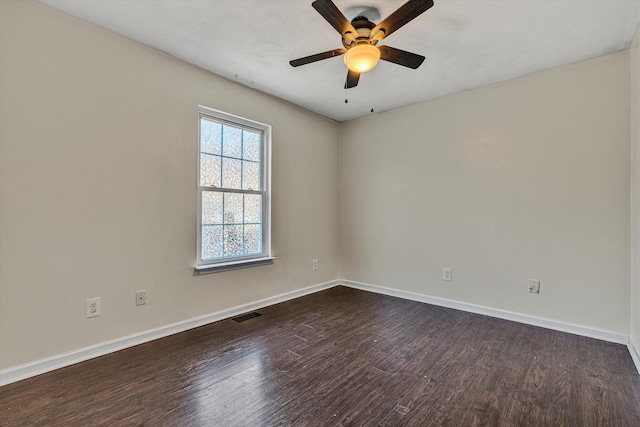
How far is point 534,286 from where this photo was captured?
112 inches

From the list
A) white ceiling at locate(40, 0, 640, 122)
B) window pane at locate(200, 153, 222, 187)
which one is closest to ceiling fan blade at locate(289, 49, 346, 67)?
white ceiling at locate(40, 0, 640, 122)

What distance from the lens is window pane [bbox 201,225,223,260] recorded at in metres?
2.92

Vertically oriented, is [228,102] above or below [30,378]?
above

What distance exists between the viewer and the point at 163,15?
2.07 metres

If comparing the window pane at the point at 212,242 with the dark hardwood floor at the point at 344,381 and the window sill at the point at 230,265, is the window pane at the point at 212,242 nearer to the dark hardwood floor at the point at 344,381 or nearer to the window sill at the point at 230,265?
the window sill at the point at 230,265

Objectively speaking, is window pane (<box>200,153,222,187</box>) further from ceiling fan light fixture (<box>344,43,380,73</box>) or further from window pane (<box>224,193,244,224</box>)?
ceiling fan light fixture (<box>344,43,380,73</box>)

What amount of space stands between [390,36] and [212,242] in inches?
94.5

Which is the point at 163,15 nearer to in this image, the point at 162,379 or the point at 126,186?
the point at 126,186

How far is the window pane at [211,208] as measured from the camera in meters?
2.92

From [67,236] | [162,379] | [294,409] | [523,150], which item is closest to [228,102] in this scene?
[67,236]

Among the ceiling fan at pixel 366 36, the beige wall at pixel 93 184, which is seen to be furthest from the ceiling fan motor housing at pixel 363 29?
the beige wall at pixel 93 184

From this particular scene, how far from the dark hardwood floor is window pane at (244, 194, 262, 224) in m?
1.12

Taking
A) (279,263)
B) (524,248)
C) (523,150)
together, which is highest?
(523,150)

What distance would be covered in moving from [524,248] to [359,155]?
225 cm
